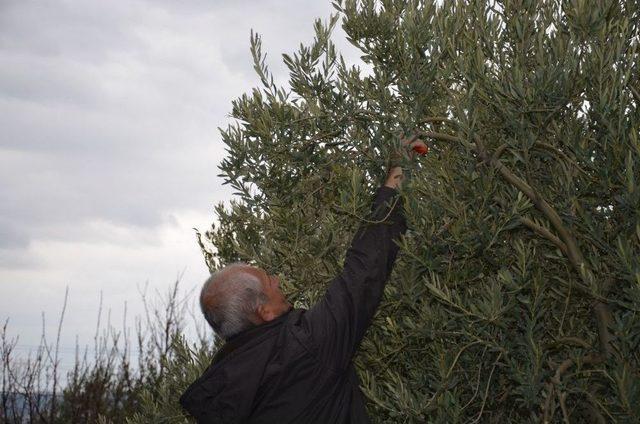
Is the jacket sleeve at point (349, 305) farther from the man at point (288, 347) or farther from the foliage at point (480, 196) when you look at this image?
the foliage at point (480, 196)

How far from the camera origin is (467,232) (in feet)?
15.8

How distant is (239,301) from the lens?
14.7 feet

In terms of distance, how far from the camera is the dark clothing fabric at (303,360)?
431cm

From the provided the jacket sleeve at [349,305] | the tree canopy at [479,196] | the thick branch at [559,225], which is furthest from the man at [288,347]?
the thick branch at [559,225]

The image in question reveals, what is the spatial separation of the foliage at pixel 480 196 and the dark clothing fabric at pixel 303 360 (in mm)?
541

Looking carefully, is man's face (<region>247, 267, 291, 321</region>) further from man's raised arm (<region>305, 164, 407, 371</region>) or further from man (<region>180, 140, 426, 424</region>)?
man's raised arm (<region>305, 164, 407, 371</region>)

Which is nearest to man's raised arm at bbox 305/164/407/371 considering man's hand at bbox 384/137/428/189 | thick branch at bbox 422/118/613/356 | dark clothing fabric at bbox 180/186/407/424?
dark clothing fabric at bbox 180/186/407/424

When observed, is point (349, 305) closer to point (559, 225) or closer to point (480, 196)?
point (480, 196)

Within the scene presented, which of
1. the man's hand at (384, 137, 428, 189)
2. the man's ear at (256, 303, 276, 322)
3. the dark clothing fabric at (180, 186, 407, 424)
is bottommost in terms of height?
the dark clothing fabric at (180, 186, 407, 424)

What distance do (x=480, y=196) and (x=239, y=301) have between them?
158 cm

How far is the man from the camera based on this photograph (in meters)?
4.31

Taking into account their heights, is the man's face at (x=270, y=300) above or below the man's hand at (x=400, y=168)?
below

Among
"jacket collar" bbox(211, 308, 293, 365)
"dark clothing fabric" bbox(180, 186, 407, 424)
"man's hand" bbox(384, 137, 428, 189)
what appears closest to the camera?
"dark clothing fabric" bbox(180, 186, 407, 424)

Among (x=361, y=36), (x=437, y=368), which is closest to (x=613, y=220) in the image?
(x=437, y=368)
